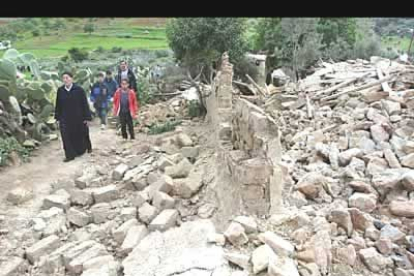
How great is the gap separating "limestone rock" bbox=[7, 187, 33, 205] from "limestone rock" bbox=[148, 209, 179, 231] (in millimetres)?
1645

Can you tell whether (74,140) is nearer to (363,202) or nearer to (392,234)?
(363,202)

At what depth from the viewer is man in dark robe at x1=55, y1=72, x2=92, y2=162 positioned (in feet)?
20.7

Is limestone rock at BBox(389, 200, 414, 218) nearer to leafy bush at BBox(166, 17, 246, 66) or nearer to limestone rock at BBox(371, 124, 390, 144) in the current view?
limestone rock at BBox(371, 124, 390, 144)

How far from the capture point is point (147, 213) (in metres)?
5.22

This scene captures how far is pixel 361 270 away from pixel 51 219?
309 cm

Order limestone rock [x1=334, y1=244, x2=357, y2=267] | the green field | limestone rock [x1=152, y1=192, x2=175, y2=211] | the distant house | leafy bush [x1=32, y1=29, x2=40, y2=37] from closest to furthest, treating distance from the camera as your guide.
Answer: limestone rock [x1=334, y1=244, x2=357, y2=267], limestone rock [x1=152, y1=192, x2=175, y2=211], the distant house, leafy bush [x1=32, y1=29, x2=40, y2=37], the green field

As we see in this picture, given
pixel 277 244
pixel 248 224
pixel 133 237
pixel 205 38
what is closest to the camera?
pixel 277 244

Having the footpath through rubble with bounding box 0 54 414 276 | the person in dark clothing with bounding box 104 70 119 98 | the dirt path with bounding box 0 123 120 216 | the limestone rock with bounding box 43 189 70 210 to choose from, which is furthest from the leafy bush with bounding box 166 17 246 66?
the limestone rock with bounding box 43 189 70 210

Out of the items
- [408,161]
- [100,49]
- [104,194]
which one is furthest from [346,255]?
[100,49]

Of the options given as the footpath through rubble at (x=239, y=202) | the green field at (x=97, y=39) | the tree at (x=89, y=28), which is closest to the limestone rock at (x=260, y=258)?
the footpath through rubble at (x=239, y=202)

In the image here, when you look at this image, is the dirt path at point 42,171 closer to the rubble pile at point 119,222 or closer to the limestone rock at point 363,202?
the rubble pile at point 119,222

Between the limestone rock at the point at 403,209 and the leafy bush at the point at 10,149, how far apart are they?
450 centimetres

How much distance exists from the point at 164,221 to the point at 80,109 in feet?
7.37

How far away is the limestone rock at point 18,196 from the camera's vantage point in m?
5.69
